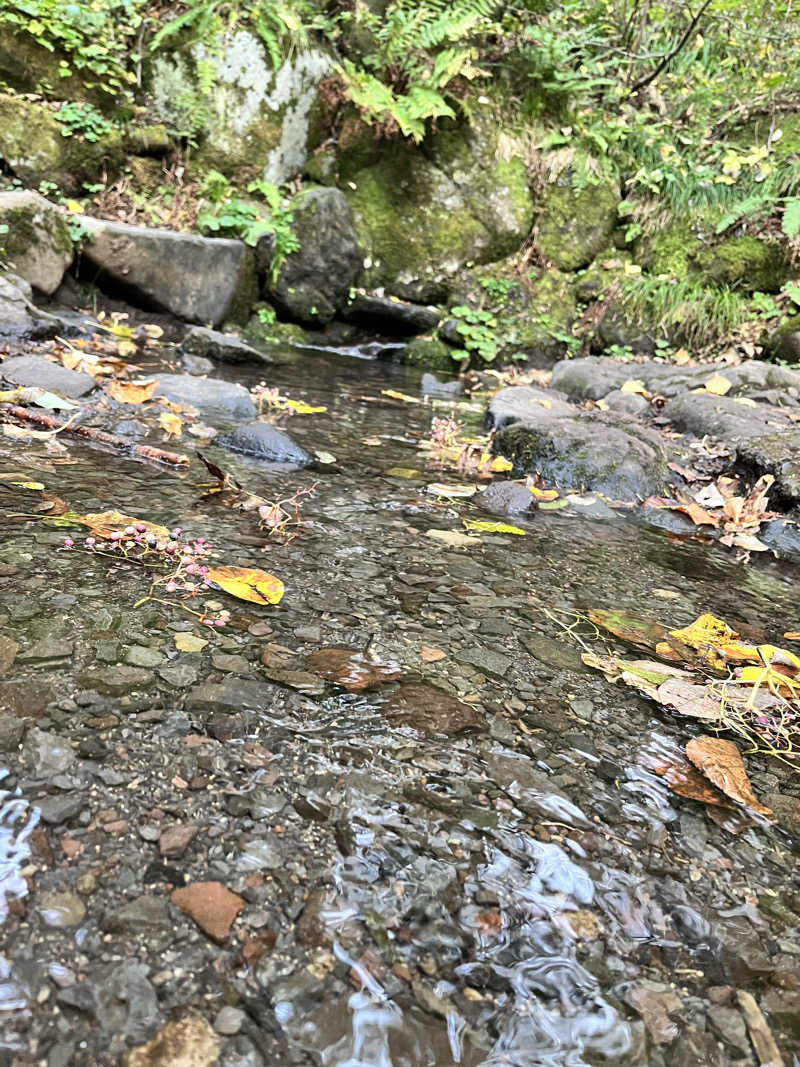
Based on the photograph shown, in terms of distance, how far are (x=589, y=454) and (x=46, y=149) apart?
7.02 m

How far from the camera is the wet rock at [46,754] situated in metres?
1.17

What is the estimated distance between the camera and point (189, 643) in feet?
5.35

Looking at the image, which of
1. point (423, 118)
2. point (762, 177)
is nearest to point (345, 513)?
point (423, 118)

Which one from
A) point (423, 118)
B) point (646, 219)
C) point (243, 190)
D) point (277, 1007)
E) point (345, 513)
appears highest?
point (423, 118)

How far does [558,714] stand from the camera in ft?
5.29

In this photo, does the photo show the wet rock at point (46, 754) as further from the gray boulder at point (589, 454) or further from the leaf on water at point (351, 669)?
the gray boulder at point (589, 454)

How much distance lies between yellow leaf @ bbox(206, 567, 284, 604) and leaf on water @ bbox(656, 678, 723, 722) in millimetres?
1094

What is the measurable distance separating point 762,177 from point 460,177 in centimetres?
422

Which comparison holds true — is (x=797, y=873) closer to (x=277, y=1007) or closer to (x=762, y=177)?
(x=277, y=1007)

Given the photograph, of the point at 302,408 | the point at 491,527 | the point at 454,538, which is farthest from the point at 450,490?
the point at 302,408

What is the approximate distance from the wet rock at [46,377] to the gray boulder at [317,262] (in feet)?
16.1

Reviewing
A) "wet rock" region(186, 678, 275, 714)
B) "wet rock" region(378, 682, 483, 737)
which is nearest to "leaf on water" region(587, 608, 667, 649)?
"wet rock" region(378, 682, 483, 737)

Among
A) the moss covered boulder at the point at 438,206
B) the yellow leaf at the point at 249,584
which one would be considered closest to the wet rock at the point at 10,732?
the yellow leaf at the point at 249,584

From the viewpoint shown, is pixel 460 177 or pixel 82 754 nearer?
pixel 82 754
